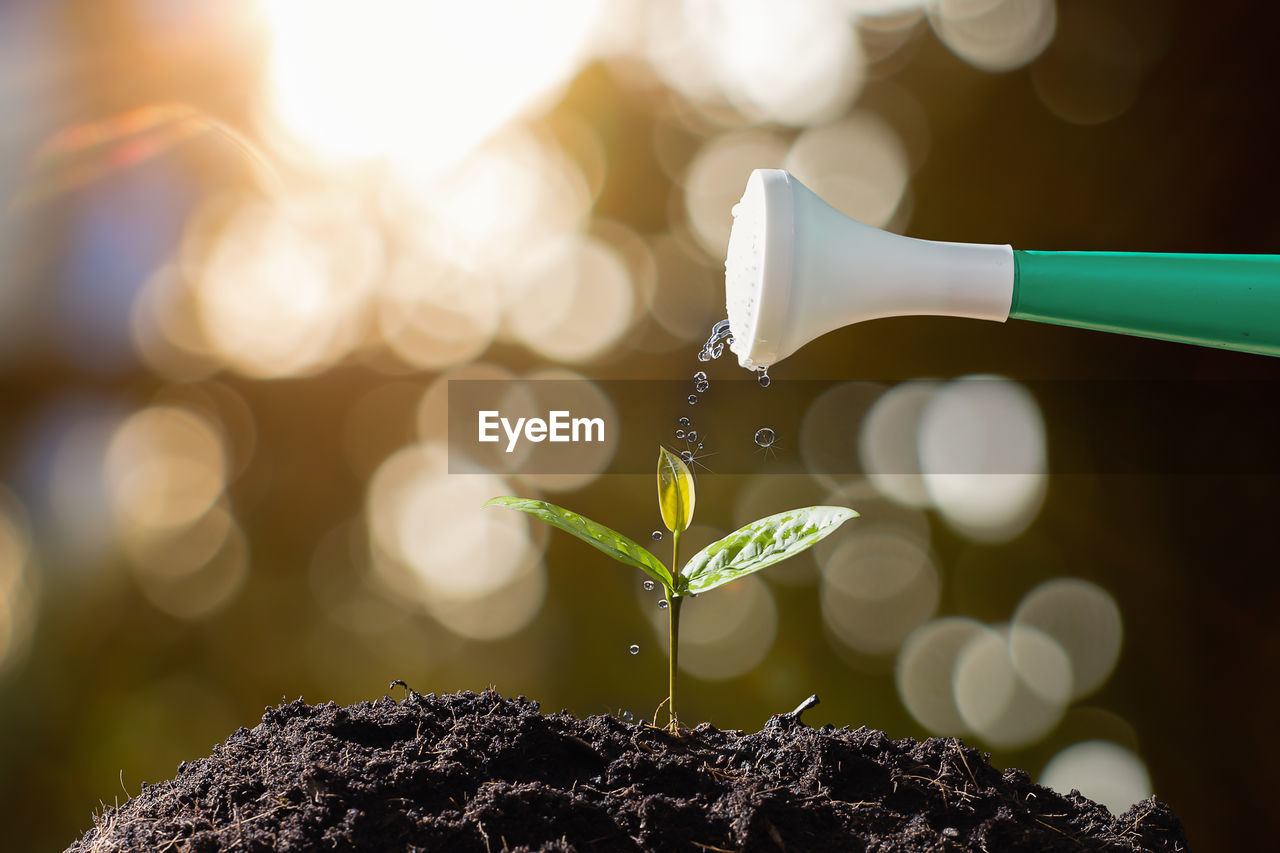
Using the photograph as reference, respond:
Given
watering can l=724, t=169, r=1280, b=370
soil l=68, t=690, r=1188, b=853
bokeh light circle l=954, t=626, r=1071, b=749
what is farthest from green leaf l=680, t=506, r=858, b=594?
bokeh light circle l=954, t=626, r=1071, b=749

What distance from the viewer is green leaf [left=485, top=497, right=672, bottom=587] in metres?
0.70

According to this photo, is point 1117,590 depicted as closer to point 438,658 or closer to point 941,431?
point 941,431

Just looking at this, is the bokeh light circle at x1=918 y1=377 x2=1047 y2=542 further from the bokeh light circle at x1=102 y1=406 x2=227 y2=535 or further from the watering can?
the bokeh light circle at x1=102 y1=406 x2=227 y2=535

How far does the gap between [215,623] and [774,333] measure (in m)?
1.08

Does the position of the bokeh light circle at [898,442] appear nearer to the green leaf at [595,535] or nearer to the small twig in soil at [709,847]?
the green leaf at [595,535]

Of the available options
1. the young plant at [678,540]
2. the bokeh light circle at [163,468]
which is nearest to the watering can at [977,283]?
the young plant at [678,540]

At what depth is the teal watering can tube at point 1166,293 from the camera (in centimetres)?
44

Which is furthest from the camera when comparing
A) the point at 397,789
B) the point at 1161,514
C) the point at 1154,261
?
the point at 1161,514

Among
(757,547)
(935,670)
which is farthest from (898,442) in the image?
(757,547)

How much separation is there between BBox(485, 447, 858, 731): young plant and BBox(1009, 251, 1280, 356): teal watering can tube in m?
0.26

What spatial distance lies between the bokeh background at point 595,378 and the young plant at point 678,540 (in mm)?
370

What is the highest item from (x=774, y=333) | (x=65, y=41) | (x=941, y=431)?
(x=65, y=41)

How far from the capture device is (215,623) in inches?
48.0

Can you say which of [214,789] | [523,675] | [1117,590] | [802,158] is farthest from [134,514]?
[1117,590]
